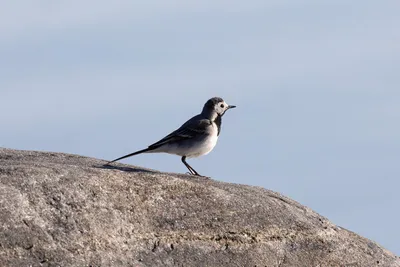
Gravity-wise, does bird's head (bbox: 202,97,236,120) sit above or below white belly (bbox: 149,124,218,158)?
above

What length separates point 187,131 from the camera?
2105cm

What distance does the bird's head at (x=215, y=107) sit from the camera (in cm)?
2208

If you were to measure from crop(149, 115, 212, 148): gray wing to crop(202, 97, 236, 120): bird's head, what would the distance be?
2.14 ft

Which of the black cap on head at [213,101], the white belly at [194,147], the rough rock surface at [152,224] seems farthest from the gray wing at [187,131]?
the rough rock surface at [152,224]

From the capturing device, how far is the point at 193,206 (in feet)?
52.9

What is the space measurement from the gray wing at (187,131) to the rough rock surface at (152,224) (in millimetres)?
3413

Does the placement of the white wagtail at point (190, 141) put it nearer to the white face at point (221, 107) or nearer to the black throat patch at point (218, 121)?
the black throat patch at point (218, 121)

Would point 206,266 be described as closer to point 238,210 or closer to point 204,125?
point 238,210

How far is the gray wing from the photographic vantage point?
68.7ft

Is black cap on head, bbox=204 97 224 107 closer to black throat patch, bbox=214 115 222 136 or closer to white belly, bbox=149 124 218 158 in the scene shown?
black throat patch, bbox=214 115 222 136

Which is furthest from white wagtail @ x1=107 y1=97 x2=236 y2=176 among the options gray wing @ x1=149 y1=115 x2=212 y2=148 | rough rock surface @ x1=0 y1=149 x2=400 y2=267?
rough rock surface @ x1=0 y1=149 x2=400 y2=267

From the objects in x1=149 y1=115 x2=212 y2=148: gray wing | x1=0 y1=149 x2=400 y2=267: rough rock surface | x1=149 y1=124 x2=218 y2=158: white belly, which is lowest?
x1=0 y1=149 x2=400 y2=267: rough rock surface

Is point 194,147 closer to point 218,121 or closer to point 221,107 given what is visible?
point 218,121

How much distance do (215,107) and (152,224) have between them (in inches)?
277
